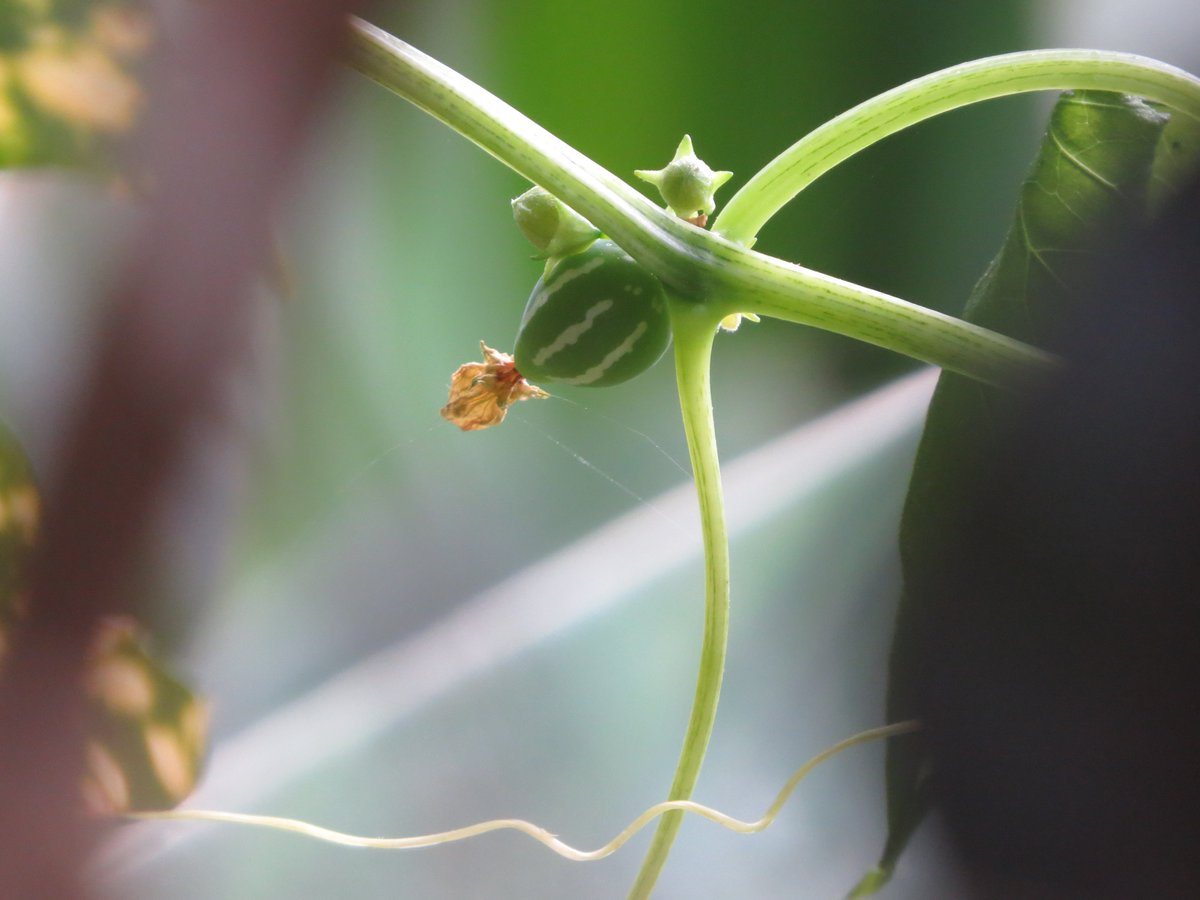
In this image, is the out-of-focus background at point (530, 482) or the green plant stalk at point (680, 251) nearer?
the green plant stalk at point (680, 251)

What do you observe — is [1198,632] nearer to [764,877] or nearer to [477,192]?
[764,877]

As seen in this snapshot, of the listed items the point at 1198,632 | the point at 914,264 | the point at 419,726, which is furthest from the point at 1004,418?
the point at 419,726

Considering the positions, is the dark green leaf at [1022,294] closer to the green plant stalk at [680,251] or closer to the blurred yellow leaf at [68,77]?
the green plant stalk at [680,251]

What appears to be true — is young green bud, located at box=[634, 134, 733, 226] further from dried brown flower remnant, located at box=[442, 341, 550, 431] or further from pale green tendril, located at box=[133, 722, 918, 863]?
pale green tendril, located at box=[133, 722, 918, 863]

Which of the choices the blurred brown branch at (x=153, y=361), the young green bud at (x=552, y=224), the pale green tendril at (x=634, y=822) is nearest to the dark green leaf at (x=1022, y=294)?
the pale green tendril at (x=634, y=822)

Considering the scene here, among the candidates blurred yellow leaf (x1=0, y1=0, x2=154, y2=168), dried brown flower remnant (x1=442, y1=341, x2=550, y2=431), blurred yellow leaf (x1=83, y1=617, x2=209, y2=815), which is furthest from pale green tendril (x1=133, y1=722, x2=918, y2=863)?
blurred yellow leaf (x1=0, y1=0, x2=154, y2=168)

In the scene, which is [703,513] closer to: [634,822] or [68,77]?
[634,822]
